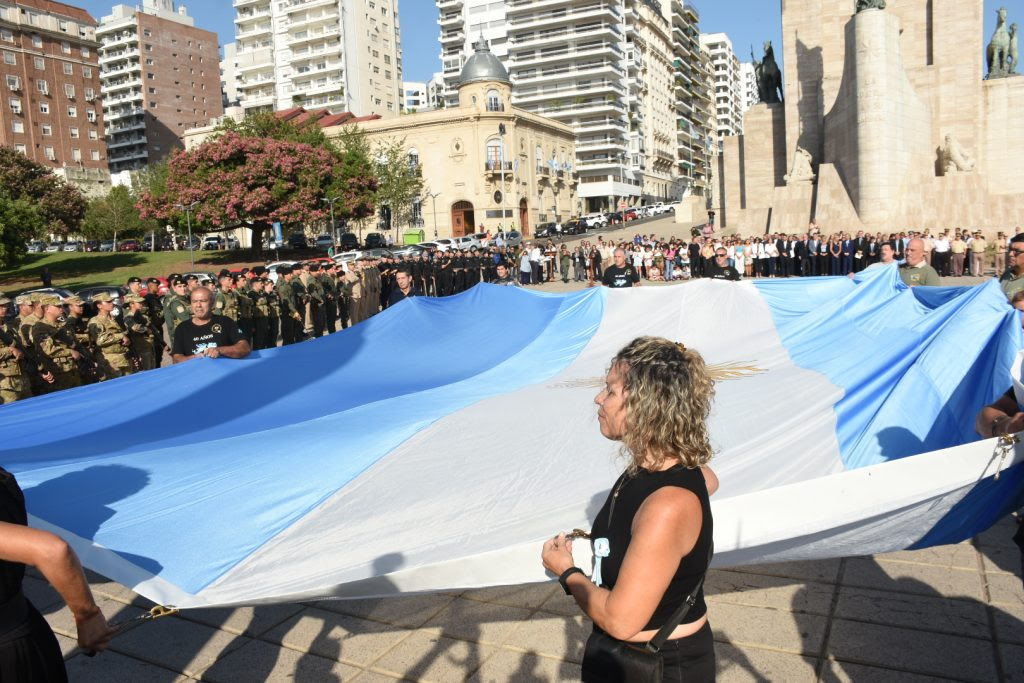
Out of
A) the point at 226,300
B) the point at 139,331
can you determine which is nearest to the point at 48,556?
the point at 139,331

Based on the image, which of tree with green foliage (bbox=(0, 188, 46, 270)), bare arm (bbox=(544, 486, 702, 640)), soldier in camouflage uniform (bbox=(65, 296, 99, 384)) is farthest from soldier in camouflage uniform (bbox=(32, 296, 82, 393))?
tree with green foliage (bbox=(0, 188, 46, 270))

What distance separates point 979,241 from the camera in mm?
23438

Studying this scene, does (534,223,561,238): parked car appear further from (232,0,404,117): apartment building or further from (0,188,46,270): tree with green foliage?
(232,0,404,117): apartment building

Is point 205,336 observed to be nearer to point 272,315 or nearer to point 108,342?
point 108,342

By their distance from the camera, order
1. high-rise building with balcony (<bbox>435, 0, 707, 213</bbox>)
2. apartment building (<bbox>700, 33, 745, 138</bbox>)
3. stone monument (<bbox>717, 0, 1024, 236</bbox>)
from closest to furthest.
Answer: stone monument (<bbox>717, 0, 1024, 236</bbox>), high-rise building with balcony (<bbox>435, 0, 707, 213</bbox>), apartment building (<bbox>700, 33, 745, 138</bbox>)

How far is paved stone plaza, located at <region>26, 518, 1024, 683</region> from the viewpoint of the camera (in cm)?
360

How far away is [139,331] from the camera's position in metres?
12.6

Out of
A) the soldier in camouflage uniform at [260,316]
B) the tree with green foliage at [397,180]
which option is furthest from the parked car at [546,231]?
the soldier in camouflage uniform at [260,316]

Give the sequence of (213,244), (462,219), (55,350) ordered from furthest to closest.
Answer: (462,219) → (213,244) → (55,350)

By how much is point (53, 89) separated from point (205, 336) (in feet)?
307

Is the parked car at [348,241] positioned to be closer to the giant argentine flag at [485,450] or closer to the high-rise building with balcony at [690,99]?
the giant argentine flag at [485,450]

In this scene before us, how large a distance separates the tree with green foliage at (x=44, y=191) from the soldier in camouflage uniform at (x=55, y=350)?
43.4 meters

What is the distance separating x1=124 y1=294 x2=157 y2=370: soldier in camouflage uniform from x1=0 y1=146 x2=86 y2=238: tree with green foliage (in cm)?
4056

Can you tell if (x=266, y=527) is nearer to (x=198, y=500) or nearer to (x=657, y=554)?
(x=198, y=500)
